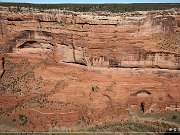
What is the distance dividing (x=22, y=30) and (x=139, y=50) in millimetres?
11702

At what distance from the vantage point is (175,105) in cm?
3447

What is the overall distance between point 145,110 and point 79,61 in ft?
26.1

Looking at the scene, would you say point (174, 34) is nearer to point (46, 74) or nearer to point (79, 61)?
point (79, 61)

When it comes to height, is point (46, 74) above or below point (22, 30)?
below

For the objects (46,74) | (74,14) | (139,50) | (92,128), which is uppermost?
(74,14)

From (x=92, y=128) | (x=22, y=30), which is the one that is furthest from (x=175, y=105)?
(x=22, y=30)

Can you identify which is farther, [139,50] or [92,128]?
[139,50]

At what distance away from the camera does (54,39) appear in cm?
3525

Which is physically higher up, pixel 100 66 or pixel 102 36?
pixel 102 36

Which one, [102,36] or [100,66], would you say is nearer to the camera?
[102,36]

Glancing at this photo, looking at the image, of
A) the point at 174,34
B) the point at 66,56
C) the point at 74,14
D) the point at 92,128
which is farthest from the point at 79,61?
the point at 174,34

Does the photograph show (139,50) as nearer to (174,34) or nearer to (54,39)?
(174,34)

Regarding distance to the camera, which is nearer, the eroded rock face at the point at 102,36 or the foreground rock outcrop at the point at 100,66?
the foreground rock outcrop at the point at 100,66

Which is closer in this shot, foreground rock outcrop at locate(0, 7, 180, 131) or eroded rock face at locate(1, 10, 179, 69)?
foreground rock outcrop at locate(0, 7, 180, 131)
